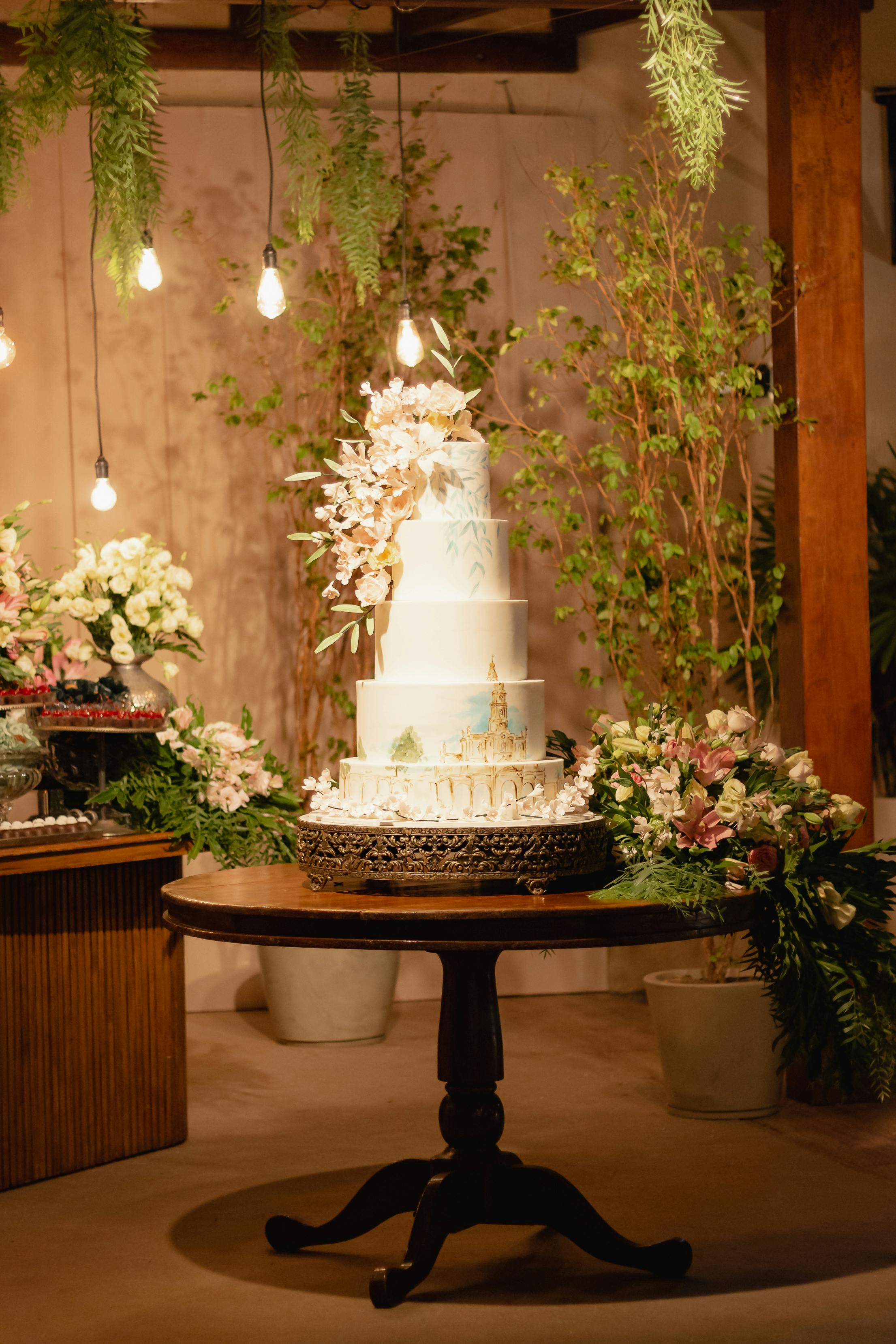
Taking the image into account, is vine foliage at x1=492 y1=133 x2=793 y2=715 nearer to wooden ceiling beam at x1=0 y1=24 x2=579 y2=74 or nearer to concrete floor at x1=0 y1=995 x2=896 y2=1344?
wooden ceiling beam at x1=0 y1=24 x2=579 y2=74

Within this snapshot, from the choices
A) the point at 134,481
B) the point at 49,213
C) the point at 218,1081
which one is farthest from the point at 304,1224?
the point at 49,213

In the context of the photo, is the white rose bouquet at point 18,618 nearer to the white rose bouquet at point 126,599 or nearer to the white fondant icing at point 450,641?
the white rose bouquet at point 126,599

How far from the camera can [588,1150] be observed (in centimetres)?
414

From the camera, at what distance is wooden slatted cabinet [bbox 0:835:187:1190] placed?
4043 mm

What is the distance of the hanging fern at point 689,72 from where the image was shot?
7.27 ft

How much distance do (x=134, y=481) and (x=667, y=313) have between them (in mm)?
2253

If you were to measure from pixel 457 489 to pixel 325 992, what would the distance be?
2697 mm

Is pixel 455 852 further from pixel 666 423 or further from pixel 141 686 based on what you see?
pixel 666 423

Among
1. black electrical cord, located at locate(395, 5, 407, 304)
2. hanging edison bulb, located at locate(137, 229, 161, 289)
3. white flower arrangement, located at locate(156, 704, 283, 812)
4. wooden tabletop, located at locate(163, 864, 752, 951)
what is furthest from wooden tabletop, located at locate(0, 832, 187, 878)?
black electrical cord, located at locate(395, 5, 407, 304)

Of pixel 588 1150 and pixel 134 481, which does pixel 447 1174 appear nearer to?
pixel 588 1150

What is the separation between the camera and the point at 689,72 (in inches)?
89.1

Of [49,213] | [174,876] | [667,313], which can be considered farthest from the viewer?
[49,213]

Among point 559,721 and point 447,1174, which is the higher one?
point 559,721

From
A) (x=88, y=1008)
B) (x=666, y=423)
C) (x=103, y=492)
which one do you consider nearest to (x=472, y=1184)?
(x=88, y=1008)
